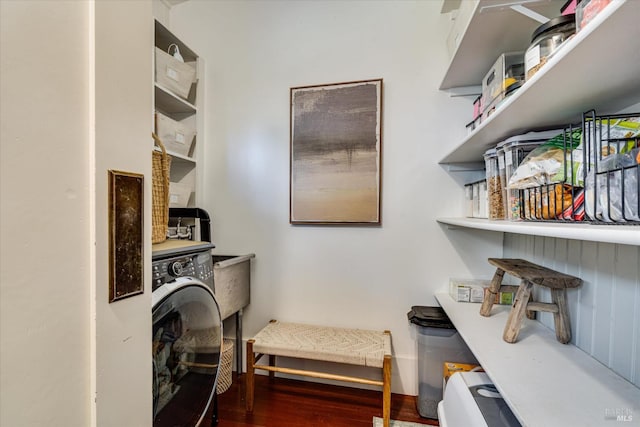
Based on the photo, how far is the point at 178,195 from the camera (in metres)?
1.92

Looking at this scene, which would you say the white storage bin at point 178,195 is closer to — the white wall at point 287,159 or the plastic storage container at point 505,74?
the white wall at point 287,159

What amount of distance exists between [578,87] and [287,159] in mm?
1594

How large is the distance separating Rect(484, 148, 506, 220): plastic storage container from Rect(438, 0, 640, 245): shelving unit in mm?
84

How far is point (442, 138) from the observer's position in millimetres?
1828

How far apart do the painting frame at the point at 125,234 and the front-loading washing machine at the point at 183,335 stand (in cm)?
26

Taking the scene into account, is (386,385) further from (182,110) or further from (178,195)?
(182,110)

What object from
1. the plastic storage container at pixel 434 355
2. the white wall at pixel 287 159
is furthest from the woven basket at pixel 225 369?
the plastic storage container at pixel 434 355

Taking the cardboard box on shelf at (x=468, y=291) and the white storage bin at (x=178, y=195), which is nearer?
the cardboard box on shelf at (x=468, y=291)

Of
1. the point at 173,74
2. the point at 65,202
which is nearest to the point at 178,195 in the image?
the point at 173,74

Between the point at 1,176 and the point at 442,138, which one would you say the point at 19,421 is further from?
the point at 442,138

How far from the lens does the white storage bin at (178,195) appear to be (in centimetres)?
186

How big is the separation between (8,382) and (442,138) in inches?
81.8

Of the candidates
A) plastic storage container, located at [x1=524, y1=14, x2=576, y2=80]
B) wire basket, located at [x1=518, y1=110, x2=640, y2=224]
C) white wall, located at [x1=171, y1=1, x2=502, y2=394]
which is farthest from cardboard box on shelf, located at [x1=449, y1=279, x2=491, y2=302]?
plastic storage container, located at [x1=524, y1=14, x2=576, y2=80]

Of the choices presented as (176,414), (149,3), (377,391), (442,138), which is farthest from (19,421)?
(442,138)
